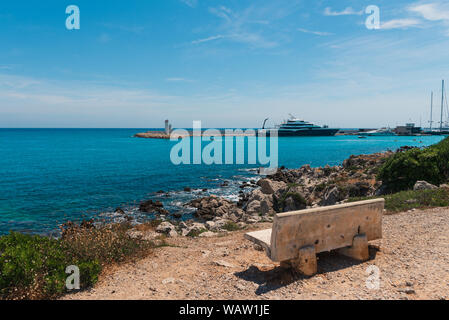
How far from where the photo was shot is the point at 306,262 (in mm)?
5625

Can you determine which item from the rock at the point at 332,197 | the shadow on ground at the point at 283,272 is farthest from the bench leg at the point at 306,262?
the rock at the point at 332,197

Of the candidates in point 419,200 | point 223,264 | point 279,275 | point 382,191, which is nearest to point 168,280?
point 223,264

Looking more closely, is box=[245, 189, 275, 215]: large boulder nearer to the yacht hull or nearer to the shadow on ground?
the shadow on ground

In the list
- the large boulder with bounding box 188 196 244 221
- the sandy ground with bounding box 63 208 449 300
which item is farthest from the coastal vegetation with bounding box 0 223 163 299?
the large boulder with bounding box 188 196 244 221

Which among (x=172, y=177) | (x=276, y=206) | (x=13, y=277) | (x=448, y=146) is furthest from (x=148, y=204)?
(x=448, y=146)

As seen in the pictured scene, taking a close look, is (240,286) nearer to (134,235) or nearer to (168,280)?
(168,280)

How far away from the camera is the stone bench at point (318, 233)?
17.6ft

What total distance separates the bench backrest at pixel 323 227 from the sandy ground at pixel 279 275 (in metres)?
0.53

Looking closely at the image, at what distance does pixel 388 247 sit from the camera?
701cm

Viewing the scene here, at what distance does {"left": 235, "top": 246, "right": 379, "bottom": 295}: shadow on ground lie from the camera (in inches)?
217

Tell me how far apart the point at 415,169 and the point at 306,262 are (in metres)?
12.8

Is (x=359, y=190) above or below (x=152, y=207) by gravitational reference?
above

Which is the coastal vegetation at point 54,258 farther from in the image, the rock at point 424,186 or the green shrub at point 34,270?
the rock at point 424,186
